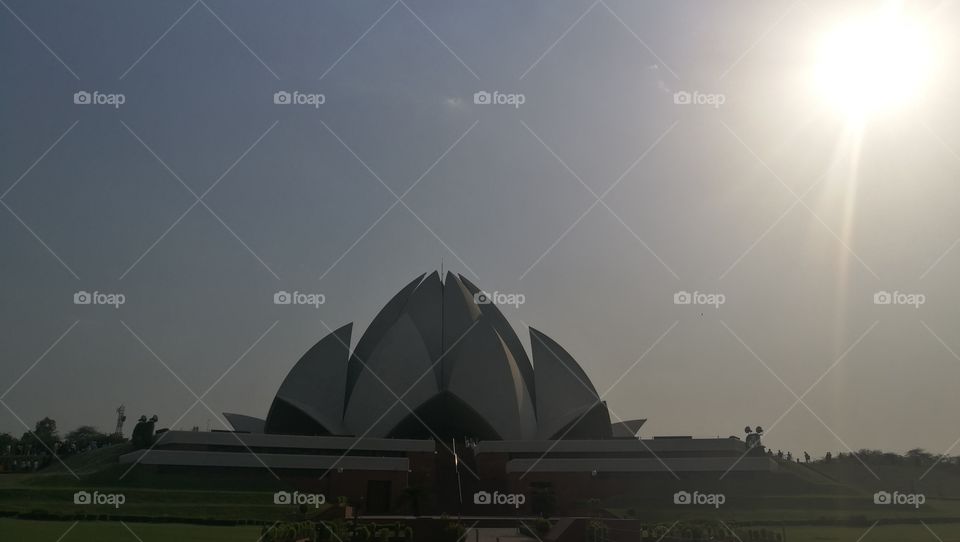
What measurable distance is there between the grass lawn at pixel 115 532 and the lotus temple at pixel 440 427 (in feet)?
23.2

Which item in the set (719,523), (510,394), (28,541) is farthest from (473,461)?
(28,541)

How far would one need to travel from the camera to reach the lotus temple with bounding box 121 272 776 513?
23.5 metres

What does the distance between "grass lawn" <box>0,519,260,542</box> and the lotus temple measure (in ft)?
23.2

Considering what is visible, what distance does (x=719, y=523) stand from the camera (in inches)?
607

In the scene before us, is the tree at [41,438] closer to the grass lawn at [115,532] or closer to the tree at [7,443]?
the tree at [7,443]

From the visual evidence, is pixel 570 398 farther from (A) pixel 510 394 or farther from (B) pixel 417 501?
(B) pixel 417 501

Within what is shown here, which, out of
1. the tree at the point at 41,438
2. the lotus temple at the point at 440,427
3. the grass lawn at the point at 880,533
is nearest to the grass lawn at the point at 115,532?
the lotus temple at the point at 440,427

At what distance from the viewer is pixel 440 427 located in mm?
27094

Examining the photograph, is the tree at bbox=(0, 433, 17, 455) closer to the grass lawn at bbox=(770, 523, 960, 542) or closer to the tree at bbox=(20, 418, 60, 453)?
the tree at bbox=(20, 418, 60, 453)

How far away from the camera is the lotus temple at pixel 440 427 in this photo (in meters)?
23.5

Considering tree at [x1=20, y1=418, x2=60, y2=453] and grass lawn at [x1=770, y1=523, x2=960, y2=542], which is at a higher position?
tree at [x1=20, y1=418, x2=60, y2=453]

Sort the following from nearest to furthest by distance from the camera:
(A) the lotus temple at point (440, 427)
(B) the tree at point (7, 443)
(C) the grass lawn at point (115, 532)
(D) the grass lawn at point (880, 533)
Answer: (C) the grass lawn at point (115, 532) < (D) the grass lawn at point (880, 533) < (A) the lotus temple at point (440, 427) < (B) the tree at point (7, 443)

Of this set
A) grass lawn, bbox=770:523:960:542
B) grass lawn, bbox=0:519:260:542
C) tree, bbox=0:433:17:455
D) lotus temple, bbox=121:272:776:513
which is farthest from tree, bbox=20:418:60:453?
grass lawn, bbox=770:523:960:542

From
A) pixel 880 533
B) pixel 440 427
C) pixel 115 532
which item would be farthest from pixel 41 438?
pixel 880 533
